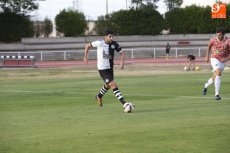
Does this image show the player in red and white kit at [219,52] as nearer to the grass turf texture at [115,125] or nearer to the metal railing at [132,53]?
the grass turf texture at [115,125]

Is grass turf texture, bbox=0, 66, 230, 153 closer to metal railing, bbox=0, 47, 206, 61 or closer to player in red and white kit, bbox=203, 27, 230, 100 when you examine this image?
player in red and white kit, bbox=203, 27, 230, 100

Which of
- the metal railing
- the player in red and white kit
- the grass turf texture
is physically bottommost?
the metal railing

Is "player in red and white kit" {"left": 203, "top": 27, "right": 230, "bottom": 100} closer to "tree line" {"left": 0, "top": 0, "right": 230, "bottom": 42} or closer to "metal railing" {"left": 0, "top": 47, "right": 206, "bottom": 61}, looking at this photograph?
"metal railing" {"left": 0, "top": 47, "right": 206, "bottom": 61}

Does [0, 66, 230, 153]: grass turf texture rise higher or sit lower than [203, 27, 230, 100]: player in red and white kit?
lower

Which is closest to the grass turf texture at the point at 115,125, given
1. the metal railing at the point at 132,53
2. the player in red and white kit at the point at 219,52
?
the player in red and white kit at the point at 219,52

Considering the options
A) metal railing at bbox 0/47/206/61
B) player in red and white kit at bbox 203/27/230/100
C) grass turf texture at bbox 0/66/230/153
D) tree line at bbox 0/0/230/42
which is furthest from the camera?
tree line at bbox 0/0/230/42

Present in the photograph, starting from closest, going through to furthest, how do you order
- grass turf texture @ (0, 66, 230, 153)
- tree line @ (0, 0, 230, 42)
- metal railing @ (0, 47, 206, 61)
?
grass turf texture @ (0, 66, 230, 153)
metal railing @ (0, 47, 206, 61)
tree line @ (0, 0, 230, 42)

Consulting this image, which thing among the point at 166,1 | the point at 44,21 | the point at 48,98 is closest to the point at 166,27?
the point at 166,1

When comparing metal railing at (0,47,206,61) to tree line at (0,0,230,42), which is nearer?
metal railing at (0,47,206,61)

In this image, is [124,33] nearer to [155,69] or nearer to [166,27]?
[166,27]

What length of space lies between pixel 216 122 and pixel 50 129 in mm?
3407

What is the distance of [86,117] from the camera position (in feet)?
51.6

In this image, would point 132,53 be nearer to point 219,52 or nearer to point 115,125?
point 219,52

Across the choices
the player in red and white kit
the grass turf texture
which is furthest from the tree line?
the player in red and white kit
